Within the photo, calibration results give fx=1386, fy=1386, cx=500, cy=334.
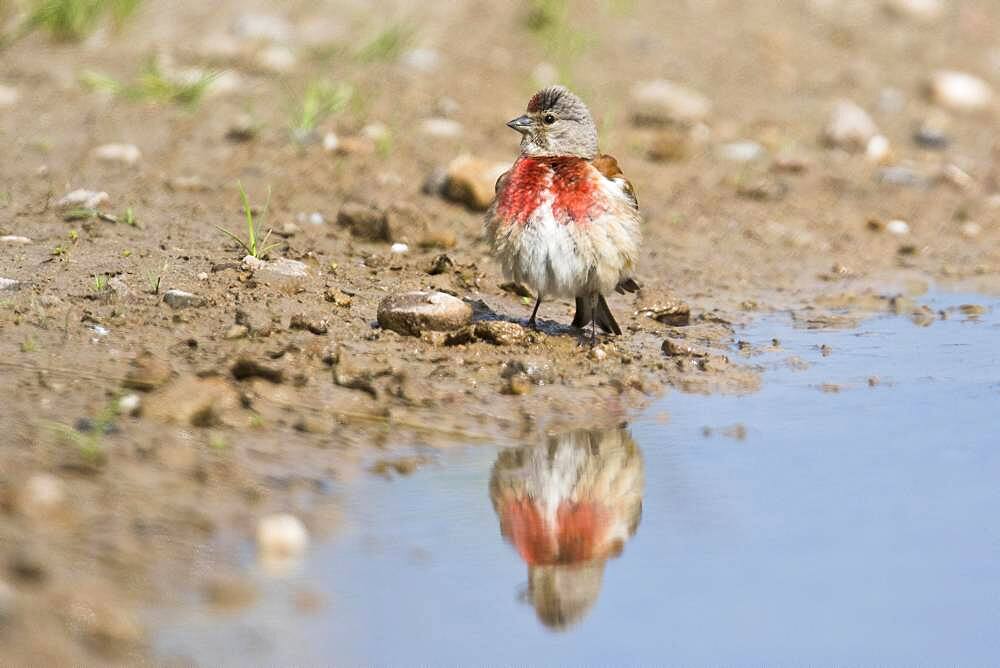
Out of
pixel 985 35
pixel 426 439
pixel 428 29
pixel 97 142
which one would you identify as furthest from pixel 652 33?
pixel 426 439

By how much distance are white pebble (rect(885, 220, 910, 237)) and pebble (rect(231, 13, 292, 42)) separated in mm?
4165

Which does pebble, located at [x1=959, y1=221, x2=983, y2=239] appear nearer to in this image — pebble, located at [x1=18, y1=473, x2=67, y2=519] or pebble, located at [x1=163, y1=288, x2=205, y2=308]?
pebble, located at [x1=163, y1=288, x2=205, y2=308]

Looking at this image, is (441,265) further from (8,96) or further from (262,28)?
(262,28)

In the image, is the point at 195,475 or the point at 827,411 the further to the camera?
the point at 827,411

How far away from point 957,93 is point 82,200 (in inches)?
272

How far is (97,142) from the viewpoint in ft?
25.8

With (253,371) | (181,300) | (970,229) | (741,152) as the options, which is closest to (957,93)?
(741,152)

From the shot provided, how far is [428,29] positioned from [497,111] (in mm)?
1333

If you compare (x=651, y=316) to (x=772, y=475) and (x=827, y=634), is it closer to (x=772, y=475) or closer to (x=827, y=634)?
(x=772, y=475)

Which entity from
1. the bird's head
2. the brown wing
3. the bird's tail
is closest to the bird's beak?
the bird's head

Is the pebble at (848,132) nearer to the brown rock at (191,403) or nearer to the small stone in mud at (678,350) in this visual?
the small stone in mud at (678,350)

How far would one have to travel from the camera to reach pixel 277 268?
5992 mm

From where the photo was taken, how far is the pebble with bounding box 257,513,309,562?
11.3ft

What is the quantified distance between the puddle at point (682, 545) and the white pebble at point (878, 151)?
14.6ft
